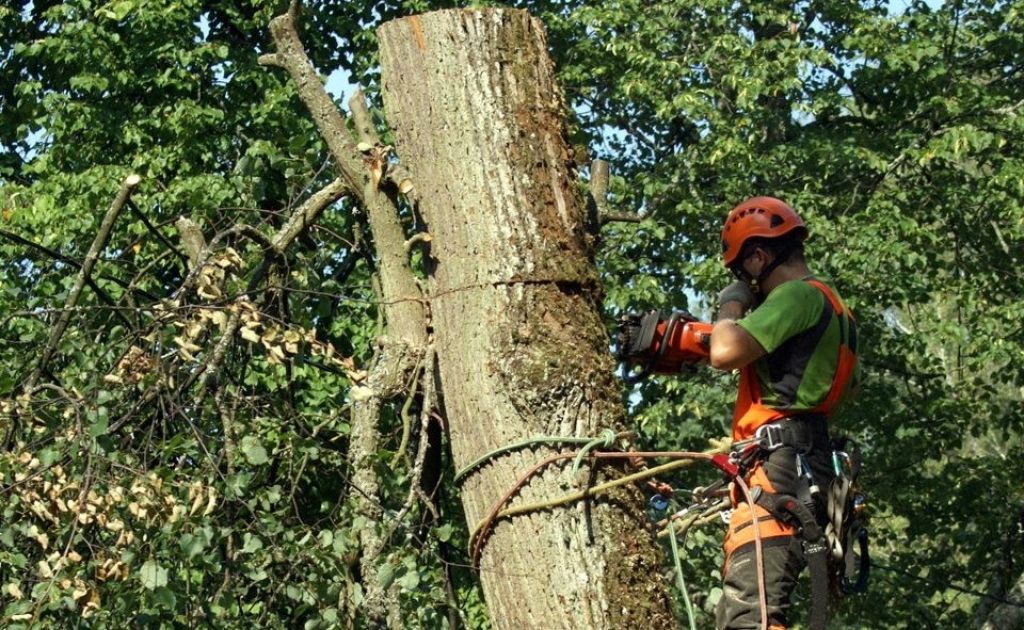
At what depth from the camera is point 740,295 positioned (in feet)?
14.5

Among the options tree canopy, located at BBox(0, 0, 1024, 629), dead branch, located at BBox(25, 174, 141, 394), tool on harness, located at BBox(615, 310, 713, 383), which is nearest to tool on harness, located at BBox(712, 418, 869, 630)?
tool on harness, located at BBox(615, 310, 713, 383)

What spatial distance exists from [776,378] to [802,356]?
0.33 feet

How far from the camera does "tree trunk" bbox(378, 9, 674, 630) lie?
3545 millimetres

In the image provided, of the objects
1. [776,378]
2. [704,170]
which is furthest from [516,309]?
[704,170]

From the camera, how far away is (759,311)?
4.15 m

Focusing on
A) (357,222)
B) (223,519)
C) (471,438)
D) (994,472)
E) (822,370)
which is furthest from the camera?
(994,472)

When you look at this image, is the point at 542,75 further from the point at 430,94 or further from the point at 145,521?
the point at 145,521

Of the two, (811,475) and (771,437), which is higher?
(771,437)

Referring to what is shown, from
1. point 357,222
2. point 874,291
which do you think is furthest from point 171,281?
point 357,222

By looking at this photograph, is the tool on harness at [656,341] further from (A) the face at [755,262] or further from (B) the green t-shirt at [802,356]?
(A) the face at [755,262]

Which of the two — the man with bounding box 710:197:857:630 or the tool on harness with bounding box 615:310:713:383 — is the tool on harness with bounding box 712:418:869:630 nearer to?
the man with bounding box 710:197:857:630

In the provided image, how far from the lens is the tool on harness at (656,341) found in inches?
164

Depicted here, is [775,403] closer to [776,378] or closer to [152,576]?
[776,378]

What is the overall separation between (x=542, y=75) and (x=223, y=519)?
5.75 ft
